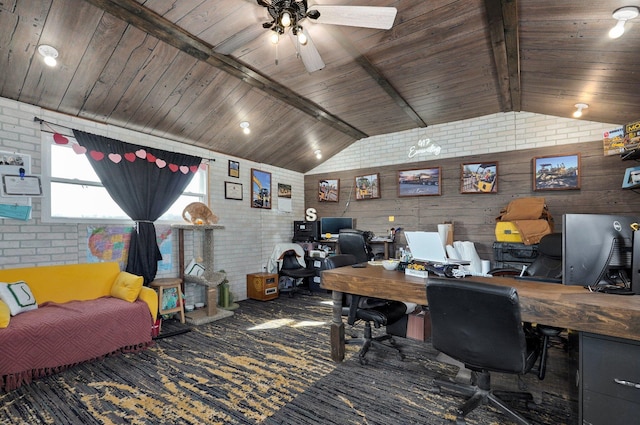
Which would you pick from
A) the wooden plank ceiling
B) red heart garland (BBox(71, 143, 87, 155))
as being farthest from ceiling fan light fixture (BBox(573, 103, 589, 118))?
red heart garland (BBox(71, 143, 87, 155))

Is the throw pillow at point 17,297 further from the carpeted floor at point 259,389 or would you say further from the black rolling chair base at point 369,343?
the black rolling chair base at point 369,343

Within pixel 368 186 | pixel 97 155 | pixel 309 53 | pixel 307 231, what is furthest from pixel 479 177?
pixel 97 155

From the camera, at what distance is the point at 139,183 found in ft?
12.5

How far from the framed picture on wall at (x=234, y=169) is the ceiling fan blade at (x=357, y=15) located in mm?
3308

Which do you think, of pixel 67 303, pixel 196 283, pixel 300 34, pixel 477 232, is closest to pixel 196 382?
pixel 67 303

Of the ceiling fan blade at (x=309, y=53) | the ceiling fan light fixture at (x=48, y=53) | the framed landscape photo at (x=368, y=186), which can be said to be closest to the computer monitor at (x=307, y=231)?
the framed landscape photo at (x=368, y=186)

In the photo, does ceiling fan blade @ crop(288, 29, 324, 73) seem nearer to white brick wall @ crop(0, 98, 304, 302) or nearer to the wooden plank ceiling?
the wooden plank ceiling

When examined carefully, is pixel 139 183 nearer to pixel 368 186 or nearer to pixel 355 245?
pixel 355 245

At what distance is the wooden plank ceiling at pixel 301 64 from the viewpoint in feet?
7.64

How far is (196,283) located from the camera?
4.27 meters

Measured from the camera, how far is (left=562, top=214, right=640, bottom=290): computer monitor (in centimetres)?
169

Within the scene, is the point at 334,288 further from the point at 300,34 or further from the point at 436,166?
the point at 436,166

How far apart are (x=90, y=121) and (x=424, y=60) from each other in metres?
3.83

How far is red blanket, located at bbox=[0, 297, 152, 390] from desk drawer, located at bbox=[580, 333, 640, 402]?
140 inches
